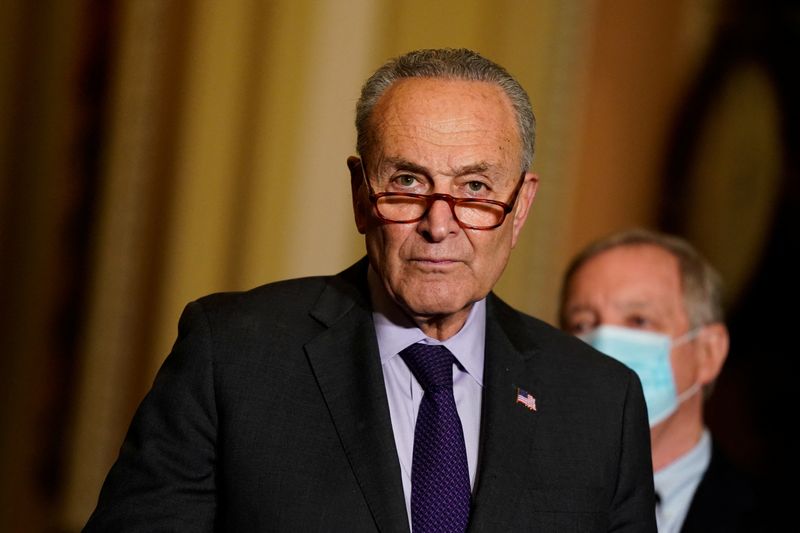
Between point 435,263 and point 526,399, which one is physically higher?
point 435,263

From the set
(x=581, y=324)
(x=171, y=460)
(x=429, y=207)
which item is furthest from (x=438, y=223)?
(x=581, y=324)

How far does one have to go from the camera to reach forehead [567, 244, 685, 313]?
3.00 metres

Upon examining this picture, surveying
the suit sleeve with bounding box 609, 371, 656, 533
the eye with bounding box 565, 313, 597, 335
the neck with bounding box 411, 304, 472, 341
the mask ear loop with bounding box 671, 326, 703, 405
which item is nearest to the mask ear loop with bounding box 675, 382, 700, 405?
the mask ear loop with bounding box 671, 326, 703, 405

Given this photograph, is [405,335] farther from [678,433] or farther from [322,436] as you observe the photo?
[678,433]

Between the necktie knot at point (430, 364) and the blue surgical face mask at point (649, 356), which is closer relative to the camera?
the necktie knot at point (430, 364)

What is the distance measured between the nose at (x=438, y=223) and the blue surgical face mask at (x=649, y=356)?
4.30 ft

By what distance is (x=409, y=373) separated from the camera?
6.08 ft

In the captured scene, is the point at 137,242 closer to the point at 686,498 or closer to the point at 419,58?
the point at 686,498

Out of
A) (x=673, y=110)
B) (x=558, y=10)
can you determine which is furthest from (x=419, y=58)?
(x=673, y=110)

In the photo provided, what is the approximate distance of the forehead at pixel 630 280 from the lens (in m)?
3.00

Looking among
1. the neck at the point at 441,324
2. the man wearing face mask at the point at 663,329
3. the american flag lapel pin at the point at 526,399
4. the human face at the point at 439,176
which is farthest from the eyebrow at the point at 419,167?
the man wearing face mask at the point at 663,329

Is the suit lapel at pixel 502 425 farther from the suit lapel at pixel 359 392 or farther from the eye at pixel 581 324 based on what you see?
the eye at pixel 581 324

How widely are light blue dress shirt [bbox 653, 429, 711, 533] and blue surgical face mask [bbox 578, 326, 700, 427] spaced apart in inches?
4.8

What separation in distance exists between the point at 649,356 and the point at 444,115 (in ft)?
4.71
